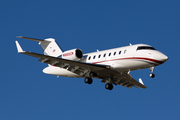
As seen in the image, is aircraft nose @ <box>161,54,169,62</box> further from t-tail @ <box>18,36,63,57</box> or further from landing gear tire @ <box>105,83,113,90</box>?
t-tail @ <box>18,36,63,57</box>

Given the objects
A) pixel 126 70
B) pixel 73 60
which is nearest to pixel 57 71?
pixel 73 60

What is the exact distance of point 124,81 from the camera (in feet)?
95.3

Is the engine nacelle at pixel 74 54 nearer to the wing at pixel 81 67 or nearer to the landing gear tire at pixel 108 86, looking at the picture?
the wing at pixel 81 67

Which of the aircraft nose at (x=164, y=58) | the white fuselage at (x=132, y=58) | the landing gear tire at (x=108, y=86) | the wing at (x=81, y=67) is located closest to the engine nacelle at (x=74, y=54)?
the wing at (x=81, y=67)

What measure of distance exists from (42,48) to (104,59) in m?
7.24

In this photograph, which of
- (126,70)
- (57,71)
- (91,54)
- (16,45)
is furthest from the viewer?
(57,71)

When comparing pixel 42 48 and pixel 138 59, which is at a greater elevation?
pixel 42 48

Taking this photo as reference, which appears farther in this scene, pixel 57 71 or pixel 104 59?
pixel 57 71

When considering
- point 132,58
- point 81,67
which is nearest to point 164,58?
point 132,58

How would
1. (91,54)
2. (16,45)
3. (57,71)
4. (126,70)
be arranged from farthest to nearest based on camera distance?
(57,71) < (91,54) < (126,70) < (16,45)

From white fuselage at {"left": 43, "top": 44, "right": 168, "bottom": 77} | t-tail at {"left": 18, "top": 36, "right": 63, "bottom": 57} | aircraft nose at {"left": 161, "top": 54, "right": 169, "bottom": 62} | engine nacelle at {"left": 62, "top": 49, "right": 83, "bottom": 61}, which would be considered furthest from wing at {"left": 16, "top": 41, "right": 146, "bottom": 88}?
t-tail at {"left": 18, "top": 36, "right": 63, "bottom": 57}

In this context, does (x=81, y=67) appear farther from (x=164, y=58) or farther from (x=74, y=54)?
(x=164, y=58)

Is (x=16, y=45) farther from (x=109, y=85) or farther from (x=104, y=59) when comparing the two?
(x=109, y=85)

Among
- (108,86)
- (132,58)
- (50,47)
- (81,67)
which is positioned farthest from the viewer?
(50,47)
